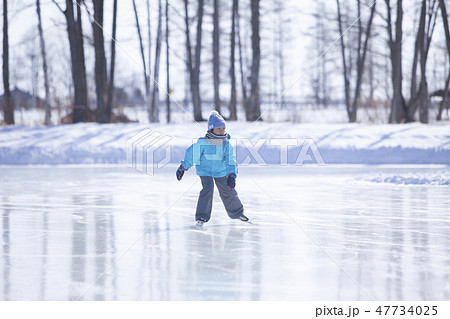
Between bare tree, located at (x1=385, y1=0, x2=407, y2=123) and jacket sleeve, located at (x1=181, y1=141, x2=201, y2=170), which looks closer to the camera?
jacket sleeve, located at (x1=181, y1=141, x2=201, y2=170)

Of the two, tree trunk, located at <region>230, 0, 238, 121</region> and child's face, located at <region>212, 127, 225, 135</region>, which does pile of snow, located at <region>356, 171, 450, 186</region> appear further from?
tree trunk, located at <region>230, 0, 238, 121</region>

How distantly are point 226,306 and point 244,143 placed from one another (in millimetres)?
13501

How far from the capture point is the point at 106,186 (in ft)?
32.8

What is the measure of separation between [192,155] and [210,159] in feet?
A: 0.75

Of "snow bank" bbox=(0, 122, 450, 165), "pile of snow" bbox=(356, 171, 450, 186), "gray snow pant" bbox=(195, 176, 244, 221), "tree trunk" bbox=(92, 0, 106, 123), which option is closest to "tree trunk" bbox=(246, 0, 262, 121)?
"snow bank" bbox=(0, 122, 450, 165)

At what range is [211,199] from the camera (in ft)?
20.5

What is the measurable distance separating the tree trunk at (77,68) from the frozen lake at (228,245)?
11794mm

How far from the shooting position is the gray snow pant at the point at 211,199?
6160 mm

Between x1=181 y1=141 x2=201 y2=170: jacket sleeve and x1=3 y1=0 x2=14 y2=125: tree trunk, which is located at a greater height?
x1=3 y1=0 x2=14 y2=125: tree trunk

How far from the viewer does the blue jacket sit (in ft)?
19.7

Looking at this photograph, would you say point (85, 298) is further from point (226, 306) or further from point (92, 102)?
point (92, 102)

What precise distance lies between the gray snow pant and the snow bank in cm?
950

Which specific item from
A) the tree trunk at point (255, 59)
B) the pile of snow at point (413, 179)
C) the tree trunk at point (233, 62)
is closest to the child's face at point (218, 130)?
the pile of snow at point (413, 179)

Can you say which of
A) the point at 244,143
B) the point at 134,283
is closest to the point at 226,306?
the point at 134,283
